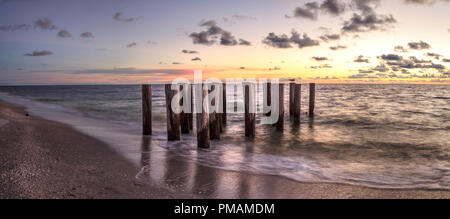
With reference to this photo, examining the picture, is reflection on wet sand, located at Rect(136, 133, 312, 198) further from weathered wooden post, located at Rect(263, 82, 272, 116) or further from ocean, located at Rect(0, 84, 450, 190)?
weathered wooden post, located at Rect(263, 82, 272, 116)

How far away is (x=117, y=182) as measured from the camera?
4227 mm

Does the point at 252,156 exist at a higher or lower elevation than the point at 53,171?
lower

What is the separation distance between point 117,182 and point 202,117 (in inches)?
130

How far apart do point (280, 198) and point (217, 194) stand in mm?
996

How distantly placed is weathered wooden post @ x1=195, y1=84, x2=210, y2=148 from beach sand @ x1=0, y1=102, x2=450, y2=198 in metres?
1.57

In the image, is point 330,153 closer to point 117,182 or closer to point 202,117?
point 202,117

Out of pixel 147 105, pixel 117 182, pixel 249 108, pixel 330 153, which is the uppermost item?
pixel 147 105

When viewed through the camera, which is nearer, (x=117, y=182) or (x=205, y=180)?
(x=117, y=182)

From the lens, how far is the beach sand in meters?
3.67

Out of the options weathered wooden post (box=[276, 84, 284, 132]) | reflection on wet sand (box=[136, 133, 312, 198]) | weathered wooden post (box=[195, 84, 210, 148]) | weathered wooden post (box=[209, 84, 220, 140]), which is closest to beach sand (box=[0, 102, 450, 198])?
reflection on wet sand (box=[136, 133, 312, 198])

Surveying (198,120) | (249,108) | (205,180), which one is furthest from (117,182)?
(249,108)
